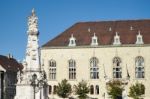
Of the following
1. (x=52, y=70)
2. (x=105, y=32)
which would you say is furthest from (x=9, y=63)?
(x=105, y=32)

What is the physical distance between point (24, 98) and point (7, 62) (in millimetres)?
42538

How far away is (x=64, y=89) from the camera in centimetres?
7694

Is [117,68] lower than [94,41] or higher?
lower

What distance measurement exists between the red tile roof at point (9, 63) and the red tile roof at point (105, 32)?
1027 cm

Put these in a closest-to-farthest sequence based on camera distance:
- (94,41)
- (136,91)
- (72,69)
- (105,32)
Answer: (136,91), (94,41), (72,69), (105,32)

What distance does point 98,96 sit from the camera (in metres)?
79.1

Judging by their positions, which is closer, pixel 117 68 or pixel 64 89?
pixel 64 89

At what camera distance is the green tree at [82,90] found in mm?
76188

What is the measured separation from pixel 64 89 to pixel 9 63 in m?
19.4

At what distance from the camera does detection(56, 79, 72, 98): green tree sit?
76938 mm

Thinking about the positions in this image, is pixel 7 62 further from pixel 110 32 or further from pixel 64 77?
pixel 110 32

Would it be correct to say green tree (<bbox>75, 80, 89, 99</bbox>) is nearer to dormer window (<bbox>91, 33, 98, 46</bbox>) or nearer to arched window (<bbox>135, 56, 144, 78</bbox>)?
dormer window (<bbox>91, 33, 98, 46</bbox>)

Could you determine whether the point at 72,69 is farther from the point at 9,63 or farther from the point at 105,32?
the point at 9,63

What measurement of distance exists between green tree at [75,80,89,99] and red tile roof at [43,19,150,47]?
770 centimetres
